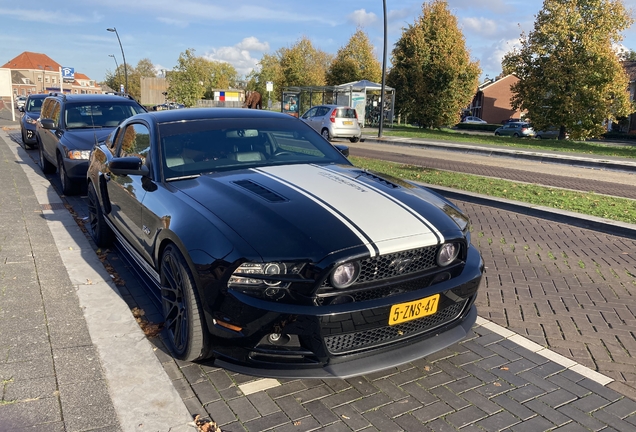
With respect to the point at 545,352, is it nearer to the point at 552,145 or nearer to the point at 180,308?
the point at 180,308

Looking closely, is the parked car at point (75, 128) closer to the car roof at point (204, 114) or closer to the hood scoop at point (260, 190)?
the car roof at point (204, 114)

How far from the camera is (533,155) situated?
17.9 meters

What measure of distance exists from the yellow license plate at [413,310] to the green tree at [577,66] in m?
26.7

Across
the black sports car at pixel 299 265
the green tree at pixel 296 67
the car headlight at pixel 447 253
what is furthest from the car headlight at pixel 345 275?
the green tree at pixel 296 67

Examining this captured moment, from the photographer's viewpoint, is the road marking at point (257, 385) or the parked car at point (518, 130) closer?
the road marking at point (257, 385)

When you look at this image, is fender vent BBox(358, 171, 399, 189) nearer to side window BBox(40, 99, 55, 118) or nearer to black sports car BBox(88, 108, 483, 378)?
black sports car BBox(88, 108, 483, 378)

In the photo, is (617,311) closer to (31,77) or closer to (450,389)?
(450,389)

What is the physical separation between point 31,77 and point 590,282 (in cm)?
15296

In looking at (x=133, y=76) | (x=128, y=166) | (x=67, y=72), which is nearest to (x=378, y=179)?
(x=128, y=166)

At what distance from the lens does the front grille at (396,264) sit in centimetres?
275

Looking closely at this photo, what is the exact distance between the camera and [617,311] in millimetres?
4242

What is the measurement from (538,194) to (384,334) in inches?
286

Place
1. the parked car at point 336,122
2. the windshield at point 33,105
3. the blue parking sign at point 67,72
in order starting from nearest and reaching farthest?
the windshield at point 33,105
the parked car at point 336,122
the blue parking sign at point 67,72

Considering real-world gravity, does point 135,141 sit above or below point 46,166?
above
